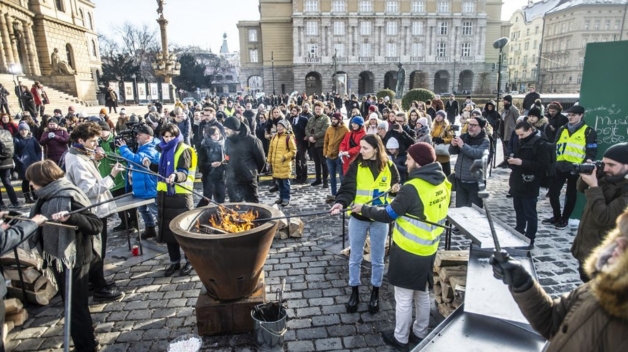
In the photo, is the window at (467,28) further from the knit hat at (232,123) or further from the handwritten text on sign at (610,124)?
the knit hat at (232,123)

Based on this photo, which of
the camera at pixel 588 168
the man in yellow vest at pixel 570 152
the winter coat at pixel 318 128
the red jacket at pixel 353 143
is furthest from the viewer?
the winter coat at pixel 318 128

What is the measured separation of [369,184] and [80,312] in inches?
128

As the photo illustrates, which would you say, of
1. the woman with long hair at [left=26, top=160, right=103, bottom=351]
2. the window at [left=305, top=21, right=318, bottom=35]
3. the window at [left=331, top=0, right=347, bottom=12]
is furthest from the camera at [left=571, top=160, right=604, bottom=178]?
the window at [left=331, top=0, right=347, bottom=12]

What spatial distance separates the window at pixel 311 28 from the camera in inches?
2393

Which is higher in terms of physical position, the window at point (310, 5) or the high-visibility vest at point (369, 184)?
the window at point (310, 5)

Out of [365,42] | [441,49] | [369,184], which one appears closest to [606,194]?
[369,184]

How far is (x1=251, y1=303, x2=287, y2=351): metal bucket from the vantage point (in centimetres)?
362

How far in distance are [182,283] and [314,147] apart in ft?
18.7

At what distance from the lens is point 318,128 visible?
382 inches

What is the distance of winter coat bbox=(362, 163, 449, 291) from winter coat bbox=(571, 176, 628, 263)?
1.36 metres

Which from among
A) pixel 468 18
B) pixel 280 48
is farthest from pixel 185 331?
pixel 468 18

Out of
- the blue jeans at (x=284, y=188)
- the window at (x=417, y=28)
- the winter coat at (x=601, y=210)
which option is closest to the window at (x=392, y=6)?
the window at (x=417, y=28)

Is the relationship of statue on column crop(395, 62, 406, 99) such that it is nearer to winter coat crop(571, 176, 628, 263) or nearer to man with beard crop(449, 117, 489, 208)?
man with beard crop(449, 117, 489, 208)

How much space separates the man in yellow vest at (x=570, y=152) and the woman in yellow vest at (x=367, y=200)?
382cm
